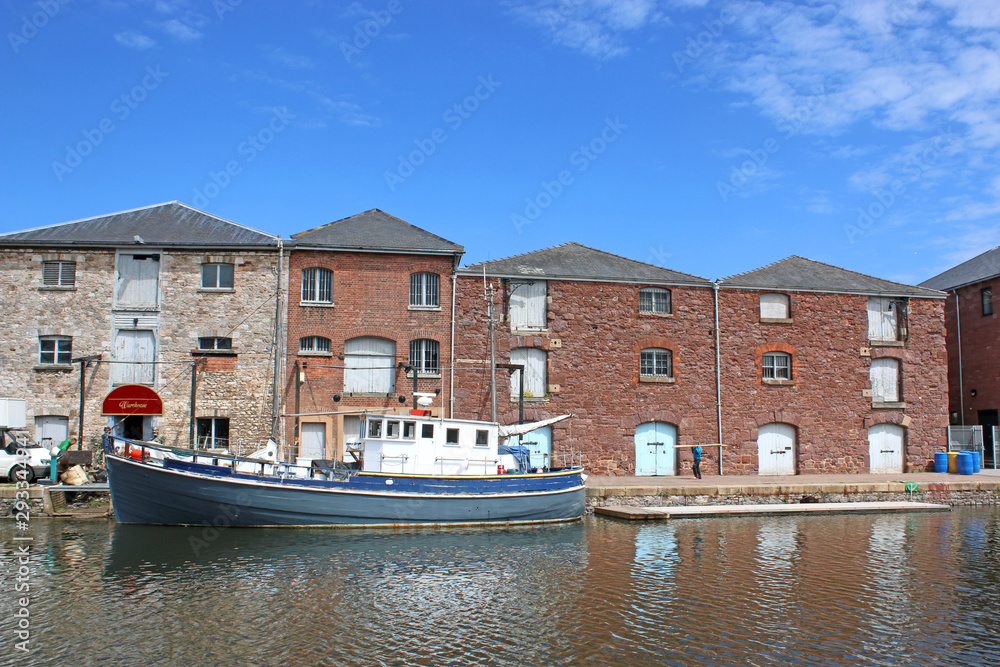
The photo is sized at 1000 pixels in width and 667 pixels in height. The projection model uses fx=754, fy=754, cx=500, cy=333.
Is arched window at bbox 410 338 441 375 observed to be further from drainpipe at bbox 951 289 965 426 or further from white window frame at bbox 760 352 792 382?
drainpipe at bbox 951 289 965 426

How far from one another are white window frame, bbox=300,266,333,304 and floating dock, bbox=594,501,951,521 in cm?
1024

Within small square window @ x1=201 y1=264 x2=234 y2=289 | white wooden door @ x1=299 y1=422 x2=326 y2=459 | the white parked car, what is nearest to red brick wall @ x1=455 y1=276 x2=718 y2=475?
white wooden door @ x1=299 y1=422 x2=326 y2=459

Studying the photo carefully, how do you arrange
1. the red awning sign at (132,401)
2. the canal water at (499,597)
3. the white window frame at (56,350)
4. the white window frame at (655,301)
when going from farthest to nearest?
the white window frame at (655,301) < the white window frame at (56,350) < the red awning sign at (132,401) < the canal water at (499,597)

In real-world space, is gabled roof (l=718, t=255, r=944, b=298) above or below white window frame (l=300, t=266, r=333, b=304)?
above

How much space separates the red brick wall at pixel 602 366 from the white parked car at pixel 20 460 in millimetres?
11097

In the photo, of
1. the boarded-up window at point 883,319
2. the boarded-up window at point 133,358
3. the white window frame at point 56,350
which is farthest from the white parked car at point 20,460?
the boarded-up window at point 883,319

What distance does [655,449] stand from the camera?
2436cm

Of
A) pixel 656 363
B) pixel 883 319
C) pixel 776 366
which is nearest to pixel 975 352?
pixel 883 319

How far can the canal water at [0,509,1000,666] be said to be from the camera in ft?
28.9

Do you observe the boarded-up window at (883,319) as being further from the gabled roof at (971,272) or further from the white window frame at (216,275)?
the white window frame at (216,275)

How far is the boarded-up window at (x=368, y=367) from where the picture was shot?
74.3 ft

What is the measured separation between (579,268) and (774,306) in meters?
6.95

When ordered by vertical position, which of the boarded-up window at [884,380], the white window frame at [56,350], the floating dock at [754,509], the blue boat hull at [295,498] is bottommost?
the floating dock at [754,509]

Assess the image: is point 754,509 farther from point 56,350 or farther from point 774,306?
point 56,350
